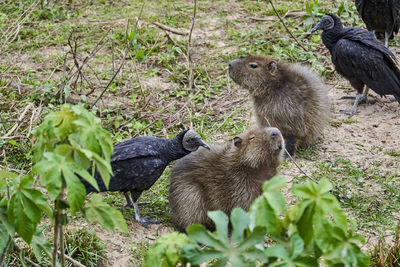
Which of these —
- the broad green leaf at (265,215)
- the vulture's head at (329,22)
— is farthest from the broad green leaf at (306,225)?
the vulture's head at (329,22)

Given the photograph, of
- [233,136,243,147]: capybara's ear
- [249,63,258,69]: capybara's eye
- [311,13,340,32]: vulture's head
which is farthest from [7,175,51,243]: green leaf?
[311,13,340,32]: vulture's head

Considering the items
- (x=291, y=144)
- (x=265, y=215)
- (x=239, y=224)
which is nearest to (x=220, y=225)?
(x=239, y=224)

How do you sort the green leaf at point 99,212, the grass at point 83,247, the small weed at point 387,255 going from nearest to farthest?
the green leaf at point 99,212 → the small weed at point 387,255 → the grass at point 83,247

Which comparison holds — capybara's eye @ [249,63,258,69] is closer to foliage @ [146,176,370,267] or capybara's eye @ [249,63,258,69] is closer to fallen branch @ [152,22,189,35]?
fallen branch @ [152,22,189,35]

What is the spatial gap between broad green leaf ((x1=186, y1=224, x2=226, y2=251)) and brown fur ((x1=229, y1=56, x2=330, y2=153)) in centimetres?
368

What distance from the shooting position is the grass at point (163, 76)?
5539mm

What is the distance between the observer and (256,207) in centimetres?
239

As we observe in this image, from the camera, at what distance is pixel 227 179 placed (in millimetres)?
4789

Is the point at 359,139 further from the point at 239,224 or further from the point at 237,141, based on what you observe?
the point at 239,224

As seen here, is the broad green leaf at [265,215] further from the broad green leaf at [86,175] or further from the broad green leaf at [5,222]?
the broad green leaf at [5,222]

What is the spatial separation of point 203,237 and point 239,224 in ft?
0.52

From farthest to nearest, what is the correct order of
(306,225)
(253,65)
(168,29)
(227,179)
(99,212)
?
(168,29) → (253,65) → (227,179) → (99,212) → (306,225)

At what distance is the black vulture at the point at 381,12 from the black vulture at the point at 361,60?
4.28 ft

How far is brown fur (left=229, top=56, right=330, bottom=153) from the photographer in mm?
5977
